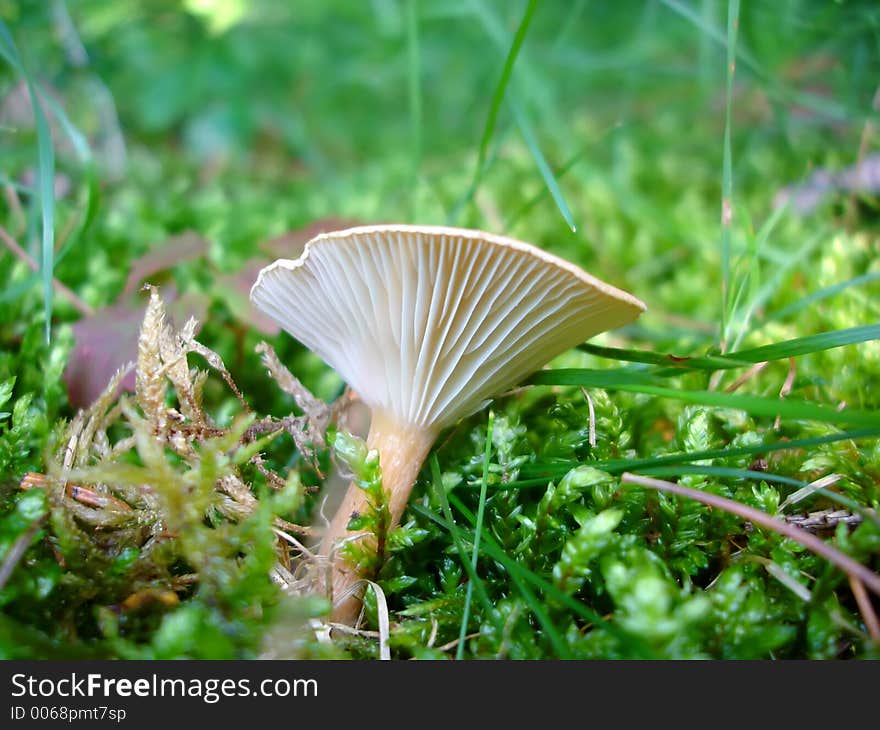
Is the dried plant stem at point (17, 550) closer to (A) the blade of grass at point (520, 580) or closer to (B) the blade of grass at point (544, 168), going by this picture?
(A) the blade of grass at point (520, 580)

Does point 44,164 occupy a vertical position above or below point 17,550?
above

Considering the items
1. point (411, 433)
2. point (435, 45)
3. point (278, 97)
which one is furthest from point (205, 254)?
point (435, 45)

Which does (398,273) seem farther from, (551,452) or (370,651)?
(370,651)

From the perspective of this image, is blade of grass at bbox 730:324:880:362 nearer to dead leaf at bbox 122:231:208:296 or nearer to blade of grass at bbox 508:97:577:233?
blade of grass at bbox 508:97:577:233

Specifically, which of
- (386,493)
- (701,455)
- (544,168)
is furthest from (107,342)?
(701,455)

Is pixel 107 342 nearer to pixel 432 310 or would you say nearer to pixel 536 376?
pixel 432 310
